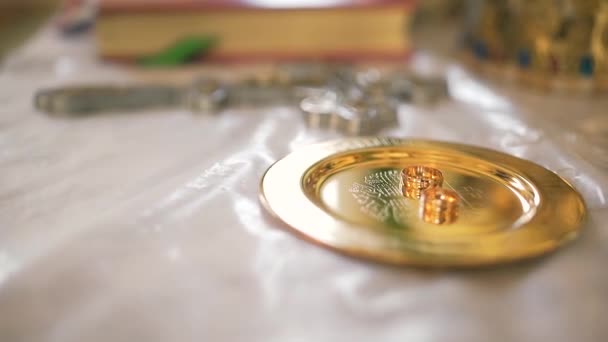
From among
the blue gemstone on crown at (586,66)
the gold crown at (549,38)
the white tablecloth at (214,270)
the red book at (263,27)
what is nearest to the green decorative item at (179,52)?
the red book at (263,27)

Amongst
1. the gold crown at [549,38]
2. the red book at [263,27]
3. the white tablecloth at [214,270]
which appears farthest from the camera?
the red book at [263,27]

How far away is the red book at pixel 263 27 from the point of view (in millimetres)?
820

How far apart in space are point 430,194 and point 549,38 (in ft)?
1.41

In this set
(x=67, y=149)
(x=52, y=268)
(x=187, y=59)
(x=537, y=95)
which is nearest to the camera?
(x=52, y=268)

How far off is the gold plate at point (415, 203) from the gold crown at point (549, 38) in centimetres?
32

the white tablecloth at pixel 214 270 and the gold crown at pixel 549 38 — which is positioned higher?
the gold crown at pixel 549 38

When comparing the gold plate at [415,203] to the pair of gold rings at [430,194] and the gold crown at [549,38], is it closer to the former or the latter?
the pair of gold rings at [430,194]

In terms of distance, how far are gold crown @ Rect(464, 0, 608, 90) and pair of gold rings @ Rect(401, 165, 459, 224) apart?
Answer: 1.24 feet

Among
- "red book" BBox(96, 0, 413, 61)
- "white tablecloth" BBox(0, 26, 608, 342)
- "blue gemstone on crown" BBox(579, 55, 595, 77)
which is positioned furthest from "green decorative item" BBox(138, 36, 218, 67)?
"blue gemstone on crown" BBox(579, 55, 595, 77)

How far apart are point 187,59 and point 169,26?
0.05 m

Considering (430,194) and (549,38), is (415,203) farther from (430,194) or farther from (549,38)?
(549,38)

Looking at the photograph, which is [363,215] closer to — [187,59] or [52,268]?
[52,268]

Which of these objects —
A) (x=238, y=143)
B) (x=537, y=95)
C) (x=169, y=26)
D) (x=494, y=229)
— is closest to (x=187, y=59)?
(x=169, y=26)

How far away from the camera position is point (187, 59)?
85cm
